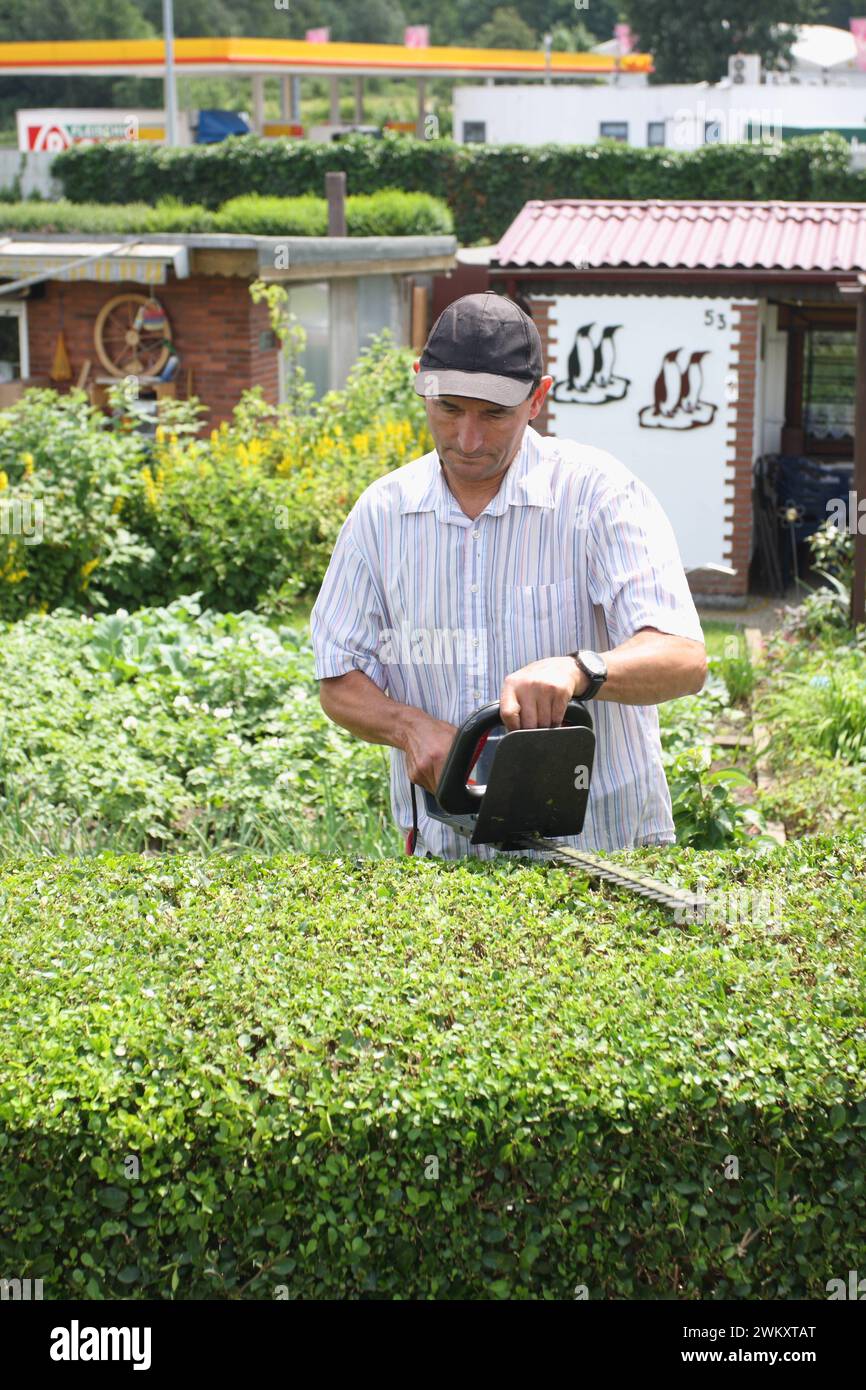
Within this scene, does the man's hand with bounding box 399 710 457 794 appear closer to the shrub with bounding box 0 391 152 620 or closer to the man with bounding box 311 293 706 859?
the man with bounding box 311 293 706 859

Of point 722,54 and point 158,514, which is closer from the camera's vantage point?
point 158,514

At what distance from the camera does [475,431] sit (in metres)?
3.20

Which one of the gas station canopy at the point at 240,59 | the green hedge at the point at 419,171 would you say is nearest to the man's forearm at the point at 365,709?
the green hedge at the point at 419,171

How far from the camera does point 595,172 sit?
38688 mm

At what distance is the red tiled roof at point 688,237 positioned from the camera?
12859mm

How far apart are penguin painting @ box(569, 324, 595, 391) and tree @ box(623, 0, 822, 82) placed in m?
53.8

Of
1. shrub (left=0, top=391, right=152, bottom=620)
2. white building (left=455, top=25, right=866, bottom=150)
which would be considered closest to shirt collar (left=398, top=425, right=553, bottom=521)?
shrub (left=0, top=391, right=152, bottom=620)

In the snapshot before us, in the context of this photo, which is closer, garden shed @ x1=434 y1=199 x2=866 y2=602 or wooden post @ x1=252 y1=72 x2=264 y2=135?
garden shed @ x1=434 y1=199 x2=866 y2=602

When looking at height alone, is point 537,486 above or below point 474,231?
below

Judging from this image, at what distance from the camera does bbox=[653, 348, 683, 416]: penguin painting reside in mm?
13414
